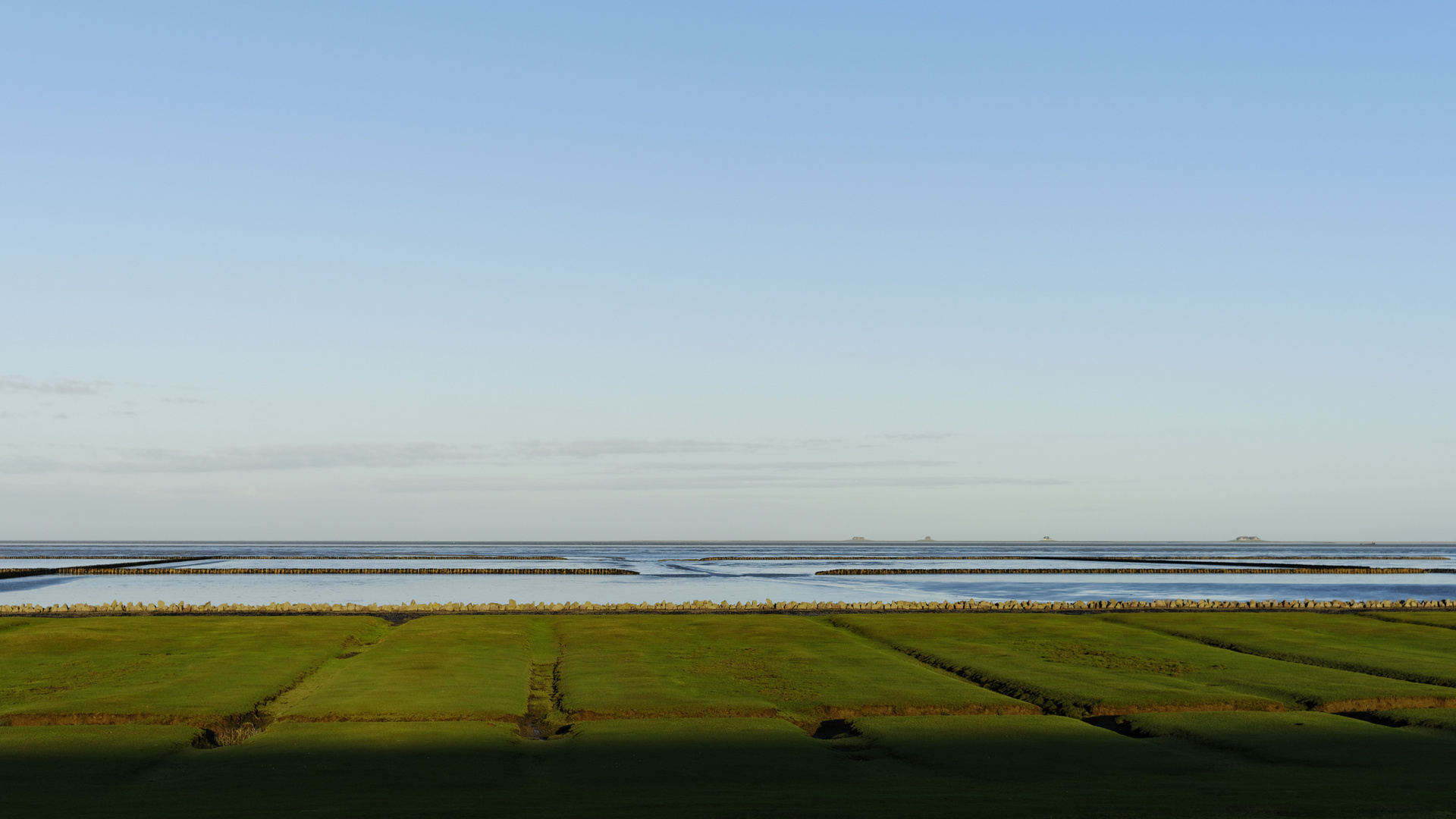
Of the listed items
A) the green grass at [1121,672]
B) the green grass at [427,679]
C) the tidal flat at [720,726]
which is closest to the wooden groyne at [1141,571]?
the green grass at [1121,672]

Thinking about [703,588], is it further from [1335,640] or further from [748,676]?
[748,676]

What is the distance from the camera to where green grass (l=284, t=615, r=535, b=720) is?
22688 mm

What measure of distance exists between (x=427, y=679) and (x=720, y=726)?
9999 millimetres

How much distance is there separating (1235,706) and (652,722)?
12.9 m

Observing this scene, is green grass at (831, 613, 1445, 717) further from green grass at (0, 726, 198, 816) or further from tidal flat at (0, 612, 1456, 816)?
green grass at (0, 726, 198, 816)

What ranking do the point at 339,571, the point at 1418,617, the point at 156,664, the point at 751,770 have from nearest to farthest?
the point at 751,770 < the point at 156,664 < the point at 1418,617 < the point at 339,571

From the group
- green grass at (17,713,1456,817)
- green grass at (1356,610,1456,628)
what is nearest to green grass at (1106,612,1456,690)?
green grass at (1356,610,1456,628)

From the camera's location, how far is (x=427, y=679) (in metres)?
27.6

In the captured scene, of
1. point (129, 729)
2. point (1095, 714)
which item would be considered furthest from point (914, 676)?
point (129, 729)

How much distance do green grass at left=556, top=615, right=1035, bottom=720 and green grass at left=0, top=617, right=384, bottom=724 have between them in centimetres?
787

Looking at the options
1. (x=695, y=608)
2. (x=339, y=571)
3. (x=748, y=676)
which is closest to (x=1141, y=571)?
(x=695, y=608)

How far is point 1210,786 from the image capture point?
1555 centimetres

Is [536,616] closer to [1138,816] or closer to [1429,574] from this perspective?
[1138,816]

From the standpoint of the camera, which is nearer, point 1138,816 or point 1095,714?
point 1138,816
